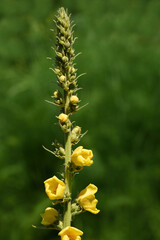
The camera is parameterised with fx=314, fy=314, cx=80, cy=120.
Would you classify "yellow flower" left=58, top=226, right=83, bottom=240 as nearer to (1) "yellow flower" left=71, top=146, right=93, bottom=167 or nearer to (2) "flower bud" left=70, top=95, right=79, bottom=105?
(1) "yellow flower" left=71, top=146, right=93, bottom=167

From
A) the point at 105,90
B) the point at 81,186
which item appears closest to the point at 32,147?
the point at 81,186

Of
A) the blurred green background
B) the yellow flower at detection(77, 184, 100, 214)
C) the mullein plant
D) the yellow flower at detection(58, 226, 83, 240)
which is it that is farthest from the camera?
the blurred green background

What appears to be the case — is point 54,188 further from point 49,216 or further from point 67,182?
point 49,216

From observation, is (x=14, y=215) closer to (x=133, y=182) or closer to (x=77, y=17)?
(x=133, y=182)

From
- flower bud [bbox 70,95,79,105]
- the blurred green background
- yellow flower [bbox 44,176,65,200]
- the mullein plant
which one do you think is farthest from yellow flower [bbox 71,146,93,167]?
the blurred green background

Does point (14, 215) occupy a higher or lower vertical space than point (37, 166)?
lower

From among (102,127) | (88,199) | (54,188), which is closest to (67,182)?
(54,188)
